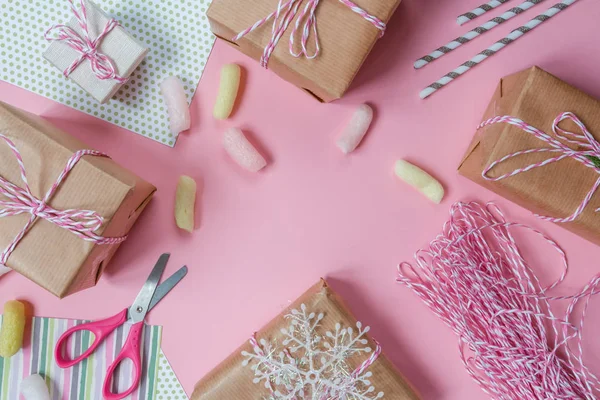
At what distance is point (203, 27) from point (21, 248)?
654mm

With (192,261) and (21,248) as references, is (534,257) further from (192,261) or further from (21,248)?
(21,248)

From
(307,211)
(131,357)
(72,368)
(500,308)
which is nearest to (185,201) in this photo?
(307,211)

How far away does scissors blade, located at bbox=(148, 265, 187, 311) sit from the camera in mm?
1236

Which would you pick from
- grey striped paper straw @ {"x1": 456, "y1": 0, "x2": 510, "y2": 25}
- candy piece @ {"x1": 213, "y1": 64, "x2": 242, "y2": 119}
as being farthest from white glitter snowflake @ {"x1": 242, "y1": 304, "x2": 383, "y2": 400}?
grey striped paper straw @ {"x1": 456, "y1": 0, "x2": 510, "y2": 25}

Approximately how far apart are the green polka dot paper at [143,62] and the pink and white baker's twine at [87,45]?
0.10m

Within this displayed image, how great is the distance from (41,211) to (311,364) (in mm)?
641

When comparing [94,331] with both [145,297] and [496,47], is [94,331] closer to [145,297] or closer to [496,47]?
[145,297]

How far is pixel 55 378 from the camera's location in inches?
49.3

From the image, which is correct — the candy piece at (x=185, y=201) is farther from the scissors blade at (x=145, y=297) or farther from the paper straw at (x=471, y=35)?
the paper straw at (x=471, y=35)

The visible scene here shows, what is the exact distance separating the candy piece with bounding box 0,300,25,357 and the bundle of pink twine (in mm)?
936

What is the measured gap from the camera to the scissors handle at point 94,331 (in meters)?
1.22

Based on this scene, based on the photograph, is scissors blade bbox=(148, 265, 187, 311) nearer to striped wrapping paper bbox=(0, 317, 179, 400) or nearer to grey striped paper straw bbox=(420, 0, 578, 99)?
striped wrapping paper bbox=(0, 317, 179, 400)

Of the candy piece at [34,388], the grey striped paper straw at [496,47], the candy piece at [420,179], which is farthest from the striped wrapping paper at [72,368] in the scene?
the grey striped paper straw at [496,47]

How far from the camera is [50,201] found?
1.01 meters
